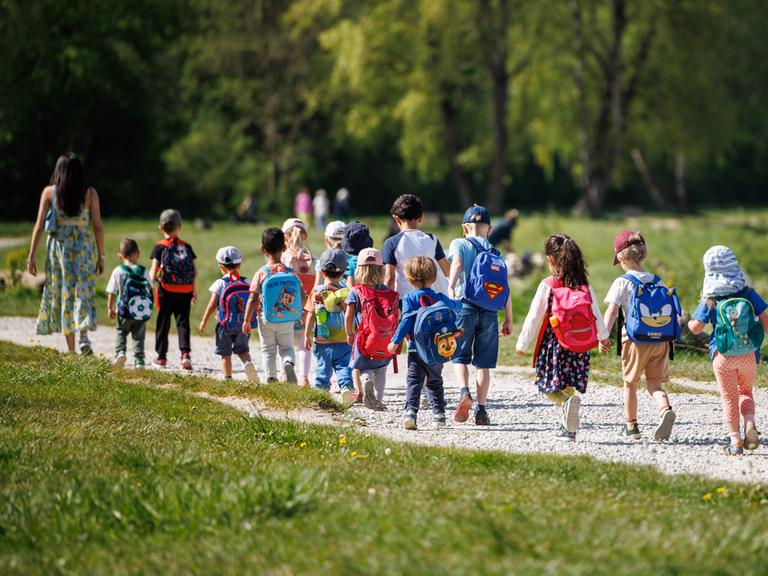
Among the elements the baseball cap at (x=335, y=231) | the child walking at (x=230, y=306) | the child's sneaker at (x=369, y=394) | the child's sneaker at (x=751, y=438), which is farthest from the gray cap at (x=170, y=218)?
the child's sneaker at (x=751, y=438)

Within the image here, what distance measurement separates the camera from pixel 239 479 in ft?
22.1

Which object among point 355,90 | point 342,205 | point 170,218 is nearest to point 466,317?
point 170,218

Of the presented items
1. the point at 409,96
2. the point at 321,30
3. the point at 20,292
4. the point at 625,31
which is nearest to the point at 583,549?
the point at 20,292

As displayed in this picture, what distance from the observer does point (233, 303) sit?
11.4 metres

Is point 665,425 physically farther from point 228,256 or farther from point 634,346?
point 228,256

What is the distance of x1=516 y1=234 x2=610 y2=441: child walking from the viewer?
8.88m

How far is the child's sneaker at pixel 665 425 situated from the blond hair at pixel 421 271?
6.64 feet

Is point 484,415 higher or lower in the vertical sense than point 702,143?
lower

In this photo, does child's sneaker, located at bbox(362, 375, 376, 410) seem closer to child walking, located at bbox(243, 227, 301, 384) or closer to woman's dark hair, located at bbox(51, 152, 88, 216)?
child walking, located at bbox(243, 227, 301, 384)

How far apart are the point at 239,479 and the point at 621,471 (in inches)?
95.0

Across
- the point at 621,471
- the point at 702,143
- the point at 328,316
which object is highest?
the point at 702,143

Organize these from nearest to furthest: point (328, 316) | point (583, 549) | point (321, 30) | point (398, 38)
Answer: point (583, 549)
point (328, 316)
point (398, 38)
point (321, 30)

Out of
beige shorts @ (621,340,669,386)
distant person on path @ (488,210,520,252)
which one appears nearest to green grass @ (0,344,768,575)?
beige shorts @ (621,340,669,386)

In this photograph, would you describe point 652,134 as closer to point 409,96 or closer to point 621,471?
point 409,96
